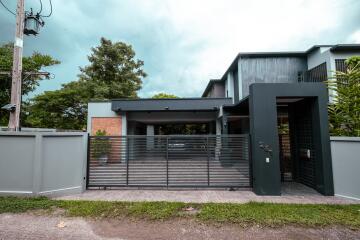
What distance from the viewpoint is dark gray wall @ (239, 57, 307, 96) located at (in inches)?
579

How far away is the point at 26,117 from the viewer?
915 inches

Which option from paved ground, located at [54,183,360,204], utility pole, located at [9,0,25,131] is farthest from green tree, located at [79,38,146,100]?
paved ground, located at [54,183,360,204]

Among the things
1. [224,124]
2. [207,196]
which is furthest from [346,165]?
[224,124]

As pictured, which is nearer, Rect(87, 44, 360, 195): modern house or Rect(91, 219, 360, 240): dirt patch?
Rect(91, 219, 360, 240): dirt patch

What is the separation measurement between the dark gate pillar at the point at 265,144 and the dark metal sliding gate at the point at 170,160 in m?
0.61

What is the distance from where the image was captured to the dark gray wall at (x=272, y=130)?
6.07m

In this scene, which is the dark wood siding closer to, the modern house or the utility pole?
the modern house

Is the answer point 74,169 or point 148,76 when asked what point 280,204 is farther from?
point 148,76

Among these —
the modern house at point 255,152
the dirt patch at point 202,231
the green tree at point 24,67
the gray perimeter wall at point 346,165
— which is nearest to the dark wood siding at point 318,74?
the modern house at point 255,152

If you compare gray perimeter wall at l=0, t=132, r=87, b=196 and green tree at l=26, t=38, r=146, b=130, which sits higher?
green tree at l=26, t=38, r=146, b=130

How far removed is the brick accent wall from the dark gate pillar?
34.1ft

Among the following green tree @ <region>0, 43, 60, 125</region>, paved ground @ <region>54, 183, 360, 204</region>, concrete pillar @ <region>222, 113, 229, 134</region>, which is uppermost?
green tree @ <region>0, 43, 60, 125</region>

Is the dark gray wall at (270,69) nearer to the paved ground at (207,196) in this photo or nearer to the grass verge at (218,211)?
the paved ground at (207,196)

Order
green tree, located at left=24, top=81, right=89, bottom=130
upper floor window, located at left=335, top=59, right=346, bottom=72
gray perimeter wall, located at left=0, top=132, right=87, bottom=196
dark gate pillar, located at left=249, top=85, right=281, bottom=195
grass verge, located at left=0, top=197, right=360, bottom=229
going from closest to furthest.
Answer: grass verge, located at left=0, top=197, right=360, bottom=229 < gray perimeter wall, located at left=0, top=132, right=87, bottom=196 < dark gate pillar, located at left=249, top=85, right=281, bottom=195 < upper floor window, located at left=335, top=59, right=346, bottom=72 < green tree, located at left=24, top=81, right=89, bottom=130
